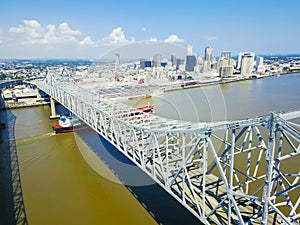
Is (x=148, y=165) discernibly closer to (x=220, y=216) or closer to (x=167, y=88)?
(x=220, y=216)

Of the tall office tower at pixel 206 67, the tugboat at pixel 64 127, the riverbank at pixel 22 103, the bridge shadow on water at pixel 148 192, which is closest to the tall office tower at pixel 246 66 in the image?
the tall office tower at pixel 206 67

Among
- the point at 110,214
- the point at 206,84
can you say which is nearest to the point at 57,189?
the point at 110,214

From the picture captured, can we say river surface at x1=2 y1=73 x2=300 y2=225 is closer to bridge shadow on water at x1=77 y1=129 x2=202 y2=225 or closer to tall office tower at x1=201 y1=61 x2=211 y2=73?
bridge shadow on water at x1=77 y1=129 x2=202 y2=225

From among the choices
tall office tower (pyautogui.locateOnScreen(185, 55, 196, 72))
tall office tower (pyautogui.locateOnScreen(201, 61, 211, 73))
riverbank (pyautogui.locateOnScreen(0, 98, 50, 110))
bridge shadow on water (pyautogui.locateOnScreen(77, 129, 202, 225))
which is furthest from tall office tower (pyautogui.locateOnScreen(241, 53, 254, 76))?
bridge shadow on water (pyautogui.locateOnScreen(77, 129, 202, 225))

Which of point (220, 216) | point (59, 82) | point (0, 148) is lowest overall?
point (0, 148)

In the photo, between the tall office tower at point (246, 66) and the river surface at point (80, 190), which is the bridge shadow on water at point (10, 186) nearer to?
the river surface at point (80, 190)

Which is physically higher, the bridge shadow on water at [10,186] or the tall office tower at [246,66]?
the tall office tower at [246,66]

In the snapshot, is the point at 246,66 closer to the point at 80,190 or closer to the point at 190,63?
the point at 190,63

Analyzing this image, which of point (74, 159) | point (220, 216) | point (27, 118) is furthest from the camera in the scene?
point (27, 118)
